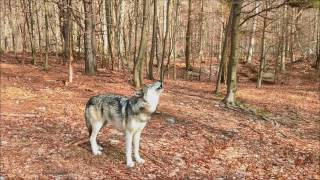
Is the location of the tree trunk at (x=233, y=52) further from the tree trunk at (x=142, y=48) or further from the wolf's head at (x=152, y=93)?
the wolf's head at (x=152, y=93)

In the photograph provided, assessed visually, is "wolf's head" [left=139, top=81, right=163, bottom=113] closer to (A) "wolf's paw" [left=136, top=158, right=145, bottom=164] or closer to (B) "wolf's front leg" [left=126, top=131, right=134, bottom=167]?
(B) "wolf's front leg" [left=126, top=131, right=134, bottom=167]

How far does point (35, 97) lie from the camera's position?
1493 cm

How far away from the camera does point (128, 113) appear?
28.2ft

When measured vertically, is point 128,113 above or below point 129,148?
above

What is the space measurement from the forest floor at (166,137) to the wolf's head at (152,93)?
1574 millimetres

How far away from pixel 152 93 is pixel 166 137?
3.52 m

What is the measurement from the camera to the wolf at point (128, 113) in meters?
8.27

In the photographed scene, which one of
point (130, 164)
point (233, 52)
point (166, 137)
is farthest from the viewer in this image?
point (233, 52)

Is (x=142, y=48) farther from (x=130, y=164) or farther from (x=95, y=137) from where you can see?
(x=130, y=164)

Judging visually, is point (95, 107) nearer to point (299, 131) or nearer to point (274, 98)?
point (299, 131)

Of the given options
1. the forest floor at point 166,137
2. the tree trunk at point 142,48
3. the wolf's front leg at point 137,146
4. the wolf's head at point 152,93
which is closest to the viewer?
the wolf's head at point 152,93

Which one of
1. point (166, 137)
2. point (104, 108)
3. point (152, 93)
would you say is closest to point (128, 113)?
point (104, 108)

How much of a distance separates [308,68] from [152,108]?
106 ft

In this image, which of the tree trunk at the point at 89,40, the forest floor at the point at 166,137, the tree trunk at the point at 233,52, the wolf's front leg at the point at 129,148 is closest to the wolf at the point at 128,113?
the wolf's front leg at the point at 129,148
